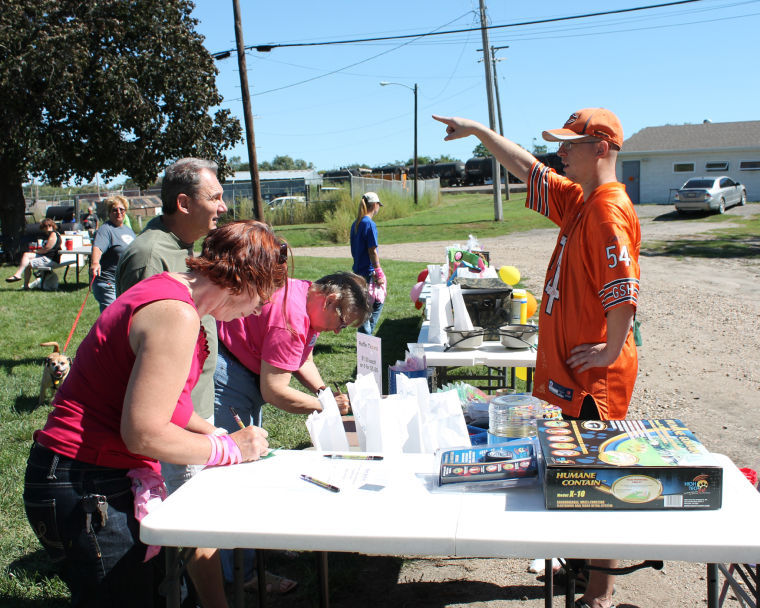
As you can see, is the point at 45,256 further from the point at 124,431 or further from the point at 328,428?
the point at 124,431

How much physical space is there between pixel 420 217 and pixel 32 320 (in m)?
23.2

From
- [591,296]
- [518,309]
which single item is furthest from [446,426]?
[518,309]

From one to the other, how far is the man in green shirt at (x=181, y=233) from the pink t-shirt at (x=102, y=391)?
748 mm

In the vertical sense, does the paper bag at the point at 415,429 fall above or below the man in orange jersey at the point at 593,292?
below

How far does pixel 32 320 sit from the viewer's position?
9.77 m

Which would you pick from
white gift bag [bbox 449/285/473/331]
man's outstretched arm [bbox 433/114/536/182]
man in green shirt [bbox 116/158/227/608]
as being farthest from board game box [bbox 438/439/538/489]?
white gift bag [bbox 449/285/473/331]

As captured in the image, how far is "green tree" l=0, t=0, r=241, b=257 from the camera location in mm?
18438

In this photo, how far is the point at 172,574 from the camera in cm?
164

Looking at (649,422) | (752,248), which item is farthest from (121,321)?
(752,248)

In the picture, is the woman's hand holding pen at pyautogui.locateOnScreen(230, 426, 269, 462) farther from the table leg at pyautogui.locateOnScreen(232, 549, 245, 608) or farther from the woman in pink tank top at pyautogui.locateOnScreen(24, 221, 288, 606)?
the table leg at pyautogui.locateOnScreen(232, 549, 245, 608)

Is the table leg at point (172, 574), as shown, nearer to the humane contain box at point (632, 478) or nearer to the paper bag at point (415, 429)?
the paper bag at point (415, 429)

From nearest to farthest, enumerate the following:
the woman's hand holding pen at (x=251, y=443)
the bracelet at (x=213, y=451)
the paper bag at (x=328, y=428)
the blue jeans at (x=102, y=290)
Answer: the bracelet at (x=213, y=451), the woman's hand holding pen at (x=251, y=443), the paper bag at (x=328, y=428), the blue jeans at (x=102, y=290)

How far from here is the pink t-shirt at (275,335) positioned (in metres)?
2.59

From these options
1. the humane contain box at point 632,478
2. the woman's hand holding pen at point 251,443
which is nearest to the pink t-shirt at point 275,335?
the woman's hand holding pen at point 251,443
